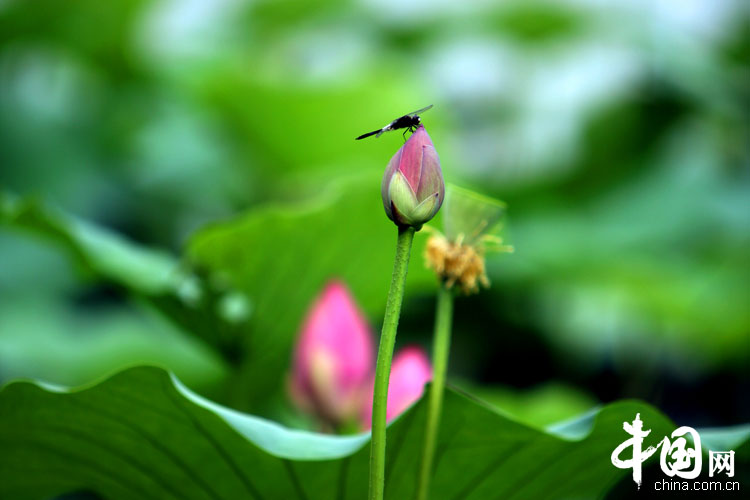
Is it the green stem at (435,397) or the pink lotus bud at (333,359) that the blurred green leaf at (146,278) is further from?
the green stem at (435,397)

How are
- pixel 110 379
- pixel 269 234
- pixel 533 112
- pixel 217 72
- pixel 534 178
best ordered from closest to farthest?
pixel 110 379
pixel 269 234
pixel 217 72
pixel 534 178
pixel 533 112

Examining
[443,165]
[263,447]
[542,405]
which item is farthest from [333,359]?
[443,165]

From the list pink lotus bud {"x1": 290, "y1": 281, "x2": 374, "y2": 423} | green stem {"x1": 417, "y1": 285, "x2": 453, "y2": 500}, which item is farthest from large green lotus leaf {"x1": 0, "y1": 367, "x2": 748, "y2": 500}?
pink lotus bud {"x1": 290, "y1": 281, "x2": 374, "y2": 423}

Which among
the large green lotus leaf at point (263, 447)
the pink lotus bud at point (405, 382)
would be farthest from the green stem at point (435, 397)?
the pink lotus bud at point (405, 382)

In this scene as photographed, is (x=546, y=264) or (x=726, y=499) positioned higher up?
(x=546, y=264)

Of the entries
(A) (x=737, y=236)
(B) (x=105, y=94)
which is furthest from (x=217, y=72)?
(A) (x=737, y=236)

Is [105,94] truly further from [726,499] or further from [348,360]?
[726,499]
